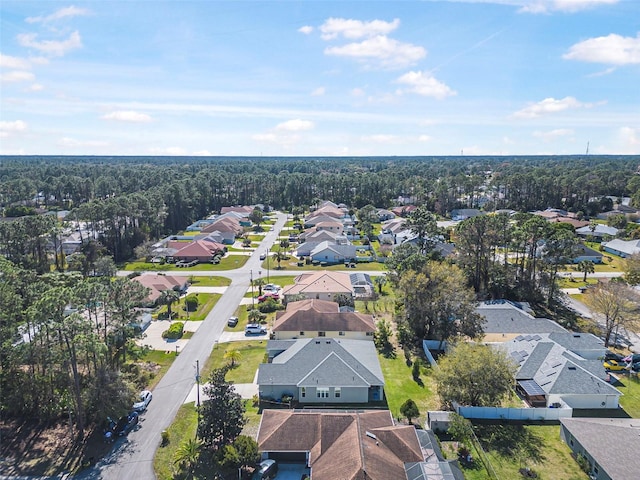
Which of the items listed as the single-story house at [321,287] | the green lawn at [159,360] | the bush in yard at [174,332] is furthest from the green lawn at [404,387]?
the bush in yard at [174,332]

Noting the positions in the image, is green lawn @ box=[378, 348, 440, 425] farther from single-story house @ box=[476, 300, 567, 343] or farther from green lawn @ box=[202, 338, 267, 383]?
green lawn @ box=[202, 338, 267, 383]

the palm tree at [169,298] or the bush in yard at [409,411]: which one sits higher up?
the palm tree at [169,298]

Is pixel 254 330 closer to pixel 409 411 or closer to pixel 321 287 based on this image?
pixel 321 287

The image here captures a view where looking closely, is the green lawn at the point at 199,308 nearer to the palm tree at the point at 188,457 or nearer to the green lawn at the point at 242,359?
the green lawn at the point at 242,359

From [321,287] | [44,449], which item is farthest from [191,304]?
[44,449]

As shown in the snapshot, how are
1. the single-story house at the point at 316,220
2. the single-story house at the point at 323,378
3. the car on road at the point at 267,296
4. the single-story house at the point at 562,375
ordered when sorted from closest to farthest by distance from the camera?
the single-story house at the point at 562,375, the single-story house at the point at 323,378, the car on road at the point at 267,296, the single-story house at the point at 316,220

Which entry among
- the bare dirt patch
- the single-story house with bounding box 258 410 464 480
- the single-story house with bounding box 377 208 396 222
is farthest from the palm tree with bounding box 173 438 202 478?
the single-story house with bounding box 377 208 396 222

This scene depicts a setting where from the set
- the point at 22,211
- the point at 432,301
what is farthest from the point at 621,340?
the point at 22,211
